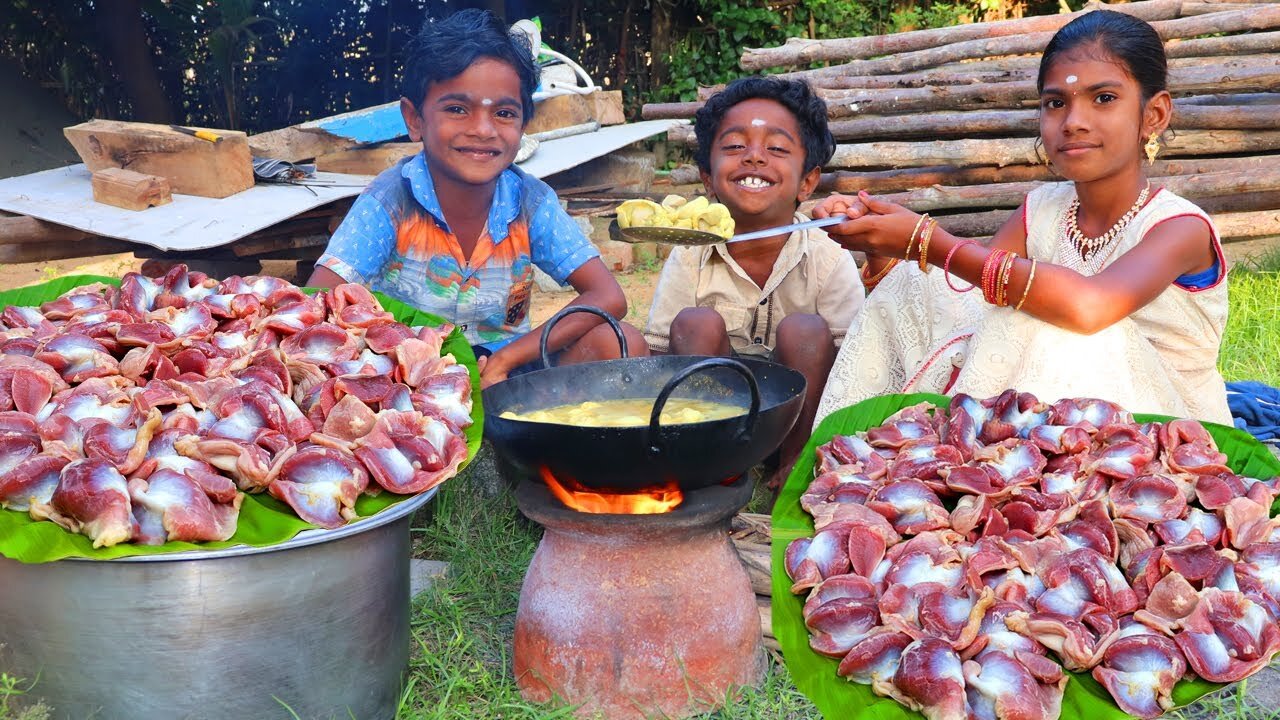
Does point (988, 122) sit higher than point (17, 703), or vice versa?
point (988, 122)

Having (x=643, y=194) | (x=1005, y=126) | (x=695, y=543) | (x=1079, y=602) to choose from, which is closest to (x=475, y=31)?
(x=695, y=543)

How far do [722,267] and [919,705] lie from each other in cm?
203

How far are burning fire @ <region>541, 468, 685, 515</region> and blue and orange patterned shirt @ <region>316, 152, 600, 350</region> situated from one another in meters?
1.30

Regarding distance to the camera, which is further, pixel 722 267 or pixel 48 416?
pixel 722 267

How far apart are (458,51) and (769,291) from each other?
1.27m

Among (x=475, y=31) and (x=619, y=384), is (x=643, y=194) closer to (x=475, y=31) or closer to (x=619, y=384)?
(x=475, y=31)

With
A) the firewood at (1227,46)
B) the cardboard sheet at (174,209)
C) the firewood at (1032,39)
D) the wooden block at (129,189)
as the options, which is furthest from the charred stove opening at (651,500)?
the firewood at (1227,46)

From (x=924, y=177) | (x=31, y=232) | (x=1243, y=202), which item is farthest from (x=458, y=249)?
(x=1243, y=202)

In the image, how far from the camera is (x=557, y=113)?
7.38 metres

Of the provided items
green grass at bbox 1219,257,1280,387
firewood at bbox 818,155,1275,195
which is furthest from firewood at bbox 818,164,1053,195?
green grass at bbox 1219,257,1280,387

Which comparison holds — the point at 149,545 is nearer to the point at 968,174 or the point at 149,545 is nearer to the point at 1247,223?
the point at 968,174

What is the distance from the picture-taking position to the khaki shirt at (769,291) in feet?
11.6

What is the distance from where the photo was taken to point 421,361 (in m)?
2.30

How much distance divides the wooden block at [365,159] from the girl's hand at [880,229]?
4.22m
